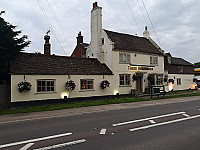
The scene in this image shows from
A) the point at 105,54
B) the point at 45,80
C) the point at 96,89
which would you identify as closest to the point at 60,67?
the point at 45,80

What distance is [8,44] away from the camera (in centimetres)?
1362

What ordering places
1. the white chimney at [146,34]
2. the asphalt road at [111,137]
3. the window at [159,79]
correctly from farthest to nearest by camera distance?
1. the white chimney at [146,34]
2. the window at [159,79]
3. the asphalt road at [111,137]

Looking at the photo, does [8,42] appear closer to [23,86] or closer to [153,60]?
[23,86]

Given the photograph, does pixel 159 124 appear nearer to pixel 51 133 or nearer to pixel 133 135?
pixel 133 135

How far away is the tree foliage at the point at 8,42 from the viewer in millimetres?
13109

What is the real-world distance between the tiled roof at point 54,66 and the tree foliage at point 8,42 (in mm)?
923

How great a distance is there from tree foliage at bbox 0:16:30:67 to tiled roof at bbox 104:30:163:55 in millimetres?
11249

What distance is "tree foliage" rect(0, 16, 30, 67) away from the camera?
13109 mm

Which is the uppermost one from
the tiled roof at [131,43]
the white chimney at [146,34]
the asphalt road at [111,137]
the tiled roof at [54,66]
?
the white chimney at [146,34]

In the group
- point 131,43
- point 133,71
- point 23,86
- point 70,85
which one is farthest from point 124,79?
point 23,86

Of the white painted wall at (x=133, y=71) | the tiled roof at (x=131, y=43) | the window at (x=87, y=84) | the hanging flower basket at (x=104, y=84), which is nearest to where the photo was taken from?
the window at (x=87, y=84)

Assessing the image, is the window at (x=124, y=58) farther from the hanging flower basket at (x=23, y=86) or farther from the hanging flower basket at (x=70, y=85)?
the hanging flower basket at (x=23, y=86)

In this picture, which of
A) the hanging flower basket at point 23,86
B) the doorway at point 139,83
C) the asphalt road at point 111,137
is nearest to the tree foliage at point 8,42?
the hanging flower basket at point 23,86

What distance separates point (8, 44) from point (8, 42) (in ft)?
0.79
